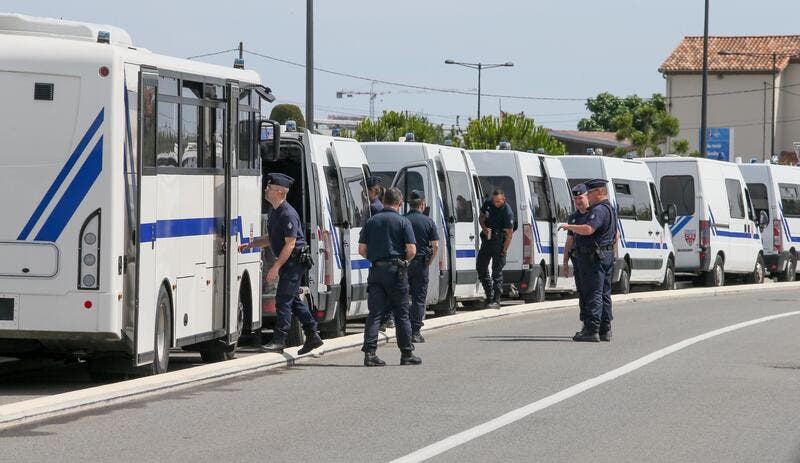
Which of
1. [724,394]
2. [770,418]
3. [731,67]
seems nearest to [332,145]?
[724,394]

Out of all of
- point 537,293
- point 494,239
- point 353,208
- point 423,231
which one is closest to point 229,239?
point 423,231

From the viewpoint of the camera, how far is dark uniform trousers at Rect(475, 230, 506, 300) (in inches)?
995

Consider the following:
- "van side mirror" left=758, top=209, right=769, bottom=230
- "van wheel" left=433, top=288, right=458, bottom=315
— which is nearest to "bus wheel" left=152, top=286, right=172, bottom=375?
"van wheel" left=433, top=288, right=458, bottom=315

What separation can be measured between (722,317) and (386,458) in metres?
15.5

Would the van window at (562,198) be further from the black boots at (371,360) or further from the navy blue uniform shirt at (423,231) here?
the black boots at (371,360)

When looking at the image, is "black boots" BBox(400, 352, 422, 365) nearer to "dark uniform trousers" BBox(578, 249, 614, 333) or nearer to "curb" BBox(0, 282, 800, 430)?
"curb" BBox(0, 282, 800, 430)

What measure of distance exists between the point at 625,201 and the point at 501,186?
4870mm

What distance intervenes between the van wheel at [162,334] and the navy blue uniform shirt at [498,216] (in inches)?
429

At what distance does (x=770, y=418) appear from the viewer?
12.3 metres

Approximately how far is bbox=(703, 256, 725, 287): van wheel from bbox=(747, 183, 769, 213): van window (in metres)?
4.27

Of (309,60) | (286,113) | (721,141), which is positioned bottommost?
(721,141)

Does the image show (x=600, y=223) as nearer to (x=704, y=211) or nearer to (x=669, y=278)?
(x=669, y=278)

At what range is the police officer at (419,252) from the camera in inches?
707

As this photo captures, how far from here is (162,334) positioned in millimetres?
14805
